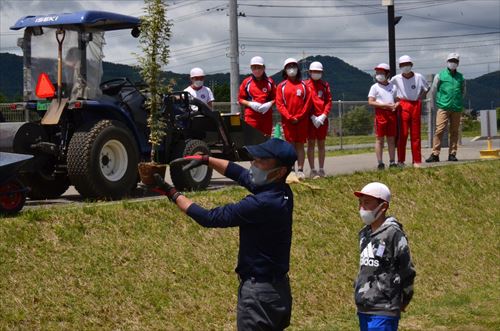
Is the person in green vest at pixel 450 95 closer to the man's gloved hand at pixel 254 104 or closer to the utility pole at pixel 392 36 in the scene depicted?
the man's gloved hand at pixel 254 104

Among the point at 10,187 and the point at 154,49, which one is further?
the point at 10,187

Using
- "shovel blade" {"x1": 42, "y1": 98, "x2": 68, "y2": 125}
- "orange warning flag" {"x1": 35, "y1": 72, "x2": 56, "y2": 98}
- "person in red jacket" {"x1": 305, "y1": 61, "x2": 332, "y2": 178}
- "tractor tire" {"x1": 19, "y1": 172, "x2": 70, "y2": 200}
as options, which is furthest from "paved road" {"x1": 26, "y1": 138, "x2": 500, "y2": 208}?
"orange warning flag" {"x1": 35, "y1": 72, "x2": 56, "y2": 98}

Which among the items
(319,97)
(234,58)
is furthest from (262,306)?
(234,58)

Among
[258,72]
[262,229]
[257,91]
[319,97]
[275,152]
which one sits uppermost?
[258,72]

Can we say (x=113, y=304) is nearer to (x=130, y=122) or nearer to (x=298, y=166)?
(x=130, y=122)

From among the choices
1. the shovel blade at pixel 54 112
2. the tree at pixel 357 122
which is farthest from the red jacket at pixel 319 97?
the tree at pixel 357 122

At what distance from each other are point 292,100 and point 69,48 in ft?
10.7

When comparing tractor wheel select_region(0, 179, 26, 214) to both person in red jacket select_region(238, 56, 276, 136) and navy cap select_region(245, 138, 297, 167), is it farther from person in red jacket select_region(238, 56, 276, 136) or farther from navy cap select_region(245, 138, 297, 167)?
person in red jacket select_region(238, 56, 276, 136)

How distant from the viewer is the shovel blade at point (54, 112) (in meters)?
12.1

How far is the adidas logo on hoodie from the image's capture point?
6.79 m

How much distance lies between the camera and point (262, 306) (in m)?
6.30

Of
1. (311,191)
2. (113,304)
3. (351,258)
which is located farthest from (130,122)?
(113,304)

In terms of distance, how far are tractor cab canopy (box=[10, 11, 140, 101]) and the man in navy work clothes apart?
6578 millimetres

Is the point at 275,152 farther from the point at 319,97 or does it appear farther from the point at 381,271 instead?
the point at 319,97
